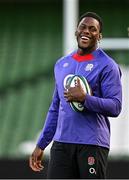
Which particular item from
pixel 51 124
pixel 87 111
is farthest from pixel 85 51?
pixel 51 124

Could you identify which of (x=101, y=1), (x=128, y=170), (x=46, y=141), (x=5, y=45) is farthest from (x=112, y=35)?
(x=46, y=141)

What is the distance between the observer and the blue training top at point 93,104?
18.7 ft

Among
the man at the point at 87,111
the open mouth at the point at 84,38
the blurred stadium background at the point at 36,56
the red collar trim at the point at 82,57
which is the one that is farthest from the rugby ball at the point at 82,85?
the blurred stadium background at the point at 36,56

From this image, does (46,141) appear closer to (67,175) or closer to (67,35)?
(67,175)

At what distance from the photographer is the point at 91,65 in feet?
19.0

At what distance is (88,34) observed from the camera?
230 inches

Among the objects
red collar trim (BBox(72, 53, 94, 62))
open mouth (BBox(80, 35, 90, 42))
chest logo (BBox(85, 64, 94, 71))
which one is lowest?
chest logo (BBox(85, 64, 94, 71))

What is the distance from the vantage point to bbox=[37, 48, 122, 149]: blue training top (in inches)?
224

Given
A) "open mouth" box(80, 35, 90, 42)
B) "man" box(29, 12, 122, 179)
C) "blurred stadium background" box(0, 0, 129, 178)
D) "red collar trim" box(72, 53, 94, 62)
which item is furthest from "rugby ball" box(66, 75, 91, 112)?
"blurred stadium background" box(0, 0, 129, 178)

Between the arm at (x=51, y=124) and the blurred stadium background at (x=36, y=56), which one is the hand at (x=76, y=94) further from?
the blurred stadium background at (x=36, y=56)

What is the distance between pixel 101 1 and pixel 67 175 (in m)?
6.77

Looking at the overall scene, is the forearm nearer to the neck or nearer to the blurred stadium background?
the neck

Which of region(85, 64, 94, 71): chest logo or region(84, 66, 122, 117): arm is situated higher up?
region(85, 64, 94, 71): chest logo

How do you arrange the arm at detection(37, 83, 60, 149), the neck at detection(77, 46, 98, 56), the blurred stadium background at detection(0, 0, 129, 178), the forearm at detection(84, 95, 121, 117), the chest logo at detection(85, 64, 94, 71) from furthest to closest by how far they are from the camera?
the blurred stadium background at detection(0, 0, 129, 178) → the arm at detection(37, 83, 60, 149) → the neck at detection(77, 46, 98, 56) → the chest logo at detection(85, 64, 94, 71) → the forearm at detection(84, 95, 121, 117)
